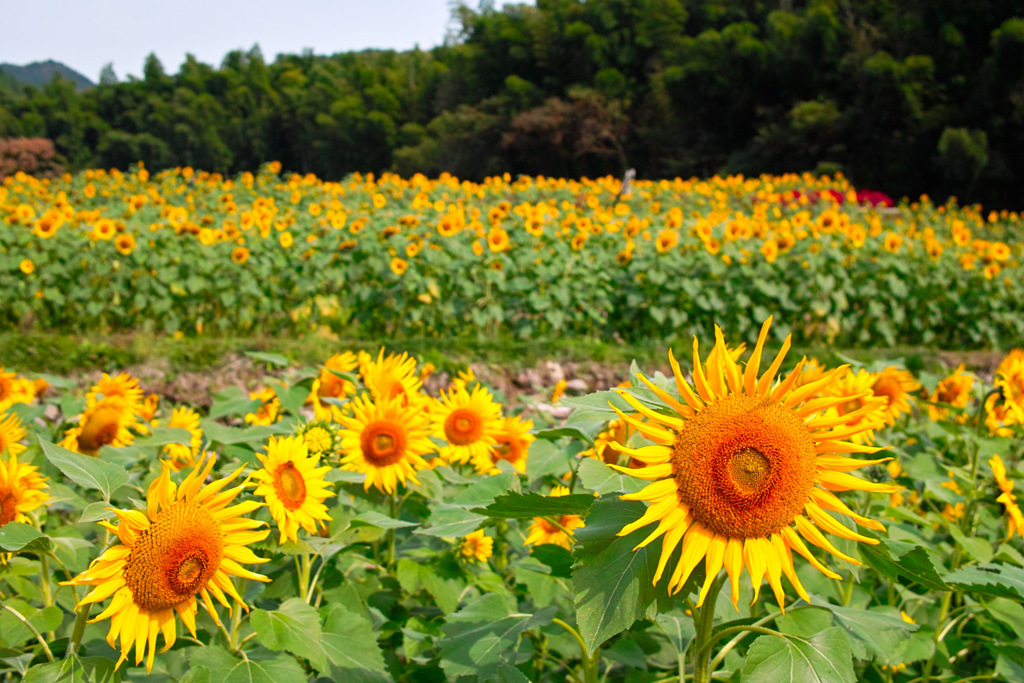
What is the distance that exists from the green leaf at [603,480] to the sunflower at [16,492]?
85 centimetres

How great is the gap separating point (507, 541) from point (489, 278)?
12.8 ft

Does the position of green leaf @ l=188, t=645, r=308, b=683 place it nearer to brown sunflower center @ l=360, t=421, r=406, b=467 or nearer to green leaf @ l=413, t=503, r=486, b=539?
green leaf @ l=413, t=503, r=486, b=539

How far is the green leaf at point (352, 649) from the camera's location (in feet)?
3.77

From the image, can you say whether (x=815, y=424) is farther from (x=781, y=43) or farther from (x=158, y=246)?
(x=781, y=43)

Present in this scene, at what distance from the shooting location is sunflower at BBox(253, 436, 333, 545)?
3.90ft

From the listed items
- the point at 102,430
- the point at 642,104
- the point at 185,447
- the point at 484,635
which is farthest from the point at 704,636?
the point at 642,104

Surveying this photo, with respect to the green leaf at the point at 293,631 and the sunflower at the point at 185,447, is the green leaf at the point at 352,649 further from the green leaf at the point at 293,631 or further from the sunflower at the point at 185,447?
the sunflower at the point at 185,447

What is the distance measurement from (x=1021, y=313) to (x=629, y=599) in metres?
7.30

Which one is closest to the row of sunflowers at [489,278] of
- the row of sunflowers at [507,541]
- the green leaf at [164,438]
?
the row of sunflowers at [507,541]

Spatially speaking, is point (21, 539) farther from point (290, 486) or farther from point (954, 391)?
point (954, 391)

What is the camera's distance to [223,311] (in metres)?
5.99

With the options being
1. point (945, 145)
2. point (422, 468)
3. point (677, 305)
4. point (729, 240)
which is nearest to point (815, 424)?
point (422, 468)

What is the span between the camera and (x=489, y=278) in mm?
5539

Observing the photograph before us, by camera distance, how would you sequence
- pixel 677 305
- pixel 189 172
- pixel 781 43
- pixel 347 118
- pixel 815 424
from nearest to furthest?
pixel 815 424 → pixel 677 305 → pixel 189 172 → pixel 781 43 → pixel 347 118
